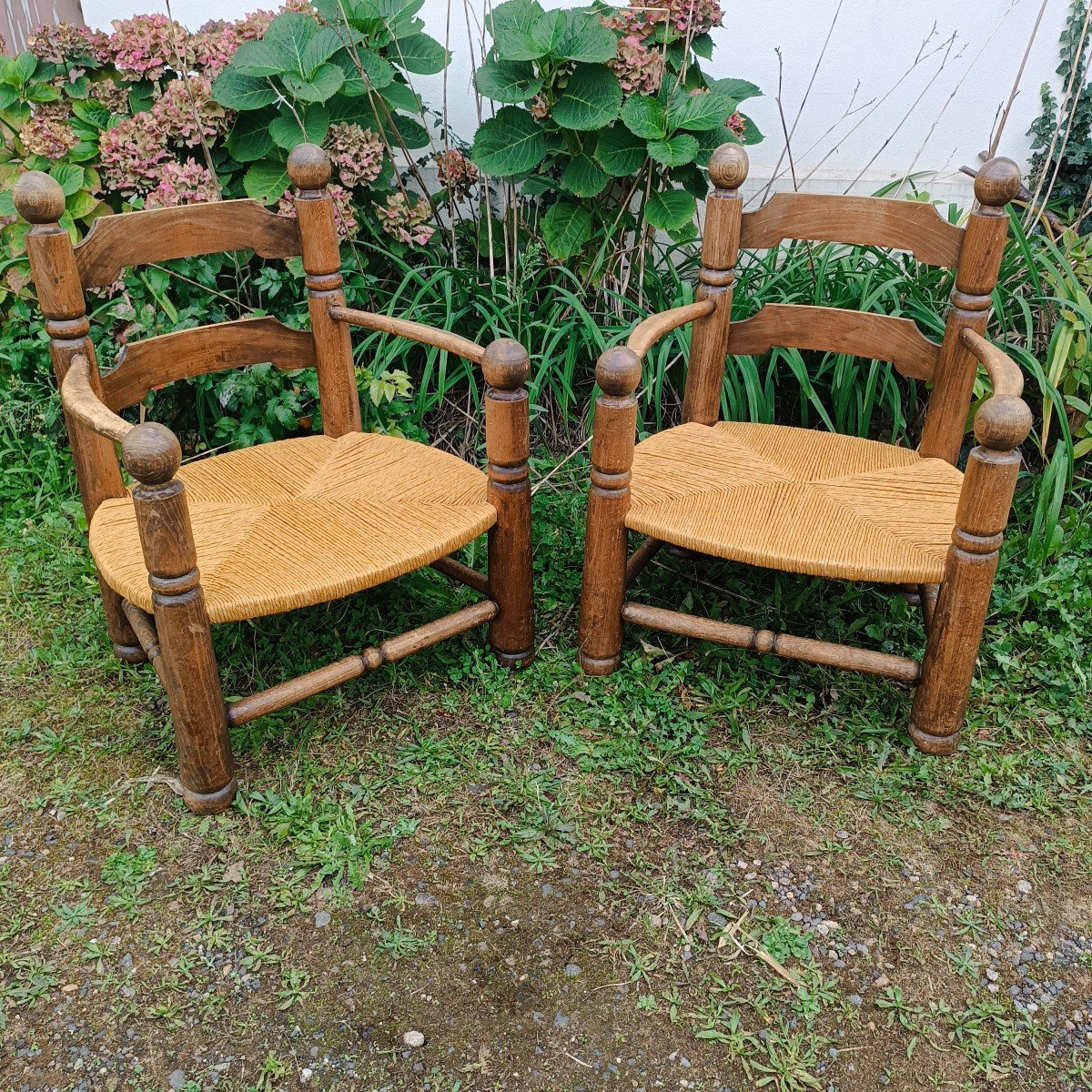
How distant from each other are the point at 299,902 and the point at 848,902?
38.3 inches

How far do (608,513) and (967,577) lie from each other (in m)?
0.69

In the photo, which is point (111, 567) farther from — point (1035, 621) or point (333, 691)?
point (1035, 621)

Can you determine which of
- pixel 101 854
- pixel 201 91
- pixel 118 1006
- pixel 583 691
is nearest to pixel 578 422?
pixel 583 691

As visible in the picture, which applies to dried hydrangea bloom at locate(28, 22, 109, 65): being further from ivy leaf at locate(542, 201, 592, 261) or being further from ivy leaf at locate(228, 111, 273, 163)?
ivy leaf at locate(542, 201, 592, 261)

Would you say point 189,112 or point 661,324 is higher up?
point 189,112

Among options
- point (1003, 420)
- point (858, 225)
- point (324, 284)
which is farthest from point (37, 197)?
point (1003, 420)

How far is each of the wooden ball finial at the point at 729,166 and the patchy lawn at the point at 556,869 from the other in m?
0.96

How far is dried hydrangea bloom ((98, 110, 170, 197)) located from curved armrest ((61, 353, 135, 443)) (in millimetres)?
1062

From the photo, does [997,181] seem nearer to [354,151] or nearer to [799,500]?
[799,500]

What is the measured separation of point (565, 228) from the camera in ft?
9.61

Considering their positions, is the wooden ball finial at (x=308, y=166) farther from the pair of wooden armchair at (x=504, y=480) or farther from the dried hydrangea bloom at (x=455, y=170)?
the dried hydrangea bloom at (x=455, y=170)

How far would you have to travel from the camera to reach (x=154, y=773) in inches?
82.5

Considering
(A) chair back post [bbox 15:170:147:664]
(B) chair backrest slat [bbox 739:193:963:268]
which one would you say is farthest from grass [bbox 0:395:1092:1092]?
(B) chair backrest slat [bbox 739:193:963:268]

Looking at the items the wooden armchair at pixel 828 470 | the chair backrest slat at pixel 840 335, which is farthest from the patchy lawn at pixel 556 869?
the chair backrest slat at pixel 840 335
